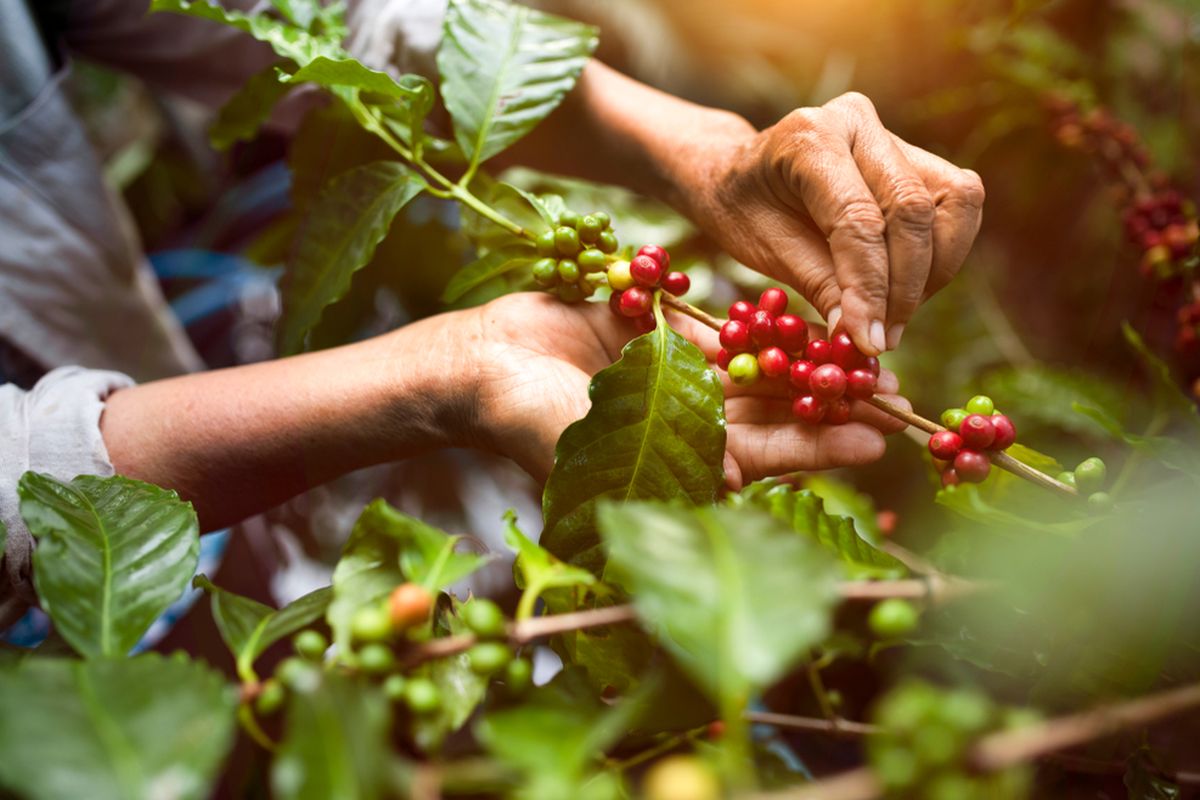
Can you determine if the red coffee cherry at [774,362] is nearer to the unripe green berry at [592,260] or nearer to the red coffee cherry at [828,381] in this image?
the red coffee cherry at [828,381]

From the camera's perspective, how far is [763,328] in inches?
28.6

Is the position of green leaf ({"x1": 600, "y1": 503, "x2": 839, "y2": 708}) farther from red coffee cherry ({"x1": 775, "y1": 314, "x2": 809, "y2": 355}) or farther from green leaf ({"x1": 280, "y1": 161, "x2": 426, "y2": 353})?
green leaf ({"x1": 280, "y1": 161, "x2": 426, "y2": 353})

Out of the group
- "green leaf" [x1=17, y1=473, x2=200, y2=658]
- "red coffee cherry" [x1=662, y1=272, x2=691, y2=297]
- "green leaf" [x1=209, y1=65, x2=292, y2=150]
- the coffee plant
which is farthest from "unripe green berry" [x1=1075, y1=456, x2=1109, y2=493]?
"green leaf" [x1=209, y1=65, x2=292, y2=150]

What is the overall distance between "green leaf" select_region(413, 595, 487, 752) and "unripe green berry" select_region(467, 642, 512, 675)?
2 centimetres

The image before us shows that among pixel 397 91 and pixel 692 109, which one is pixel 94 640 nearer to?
pixel 397 91

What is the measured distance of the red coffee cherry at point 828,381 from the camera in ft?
2.27

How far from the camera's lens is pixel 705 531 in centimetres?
42

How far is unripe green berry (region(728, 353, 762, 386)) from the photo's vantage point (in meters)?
0.71

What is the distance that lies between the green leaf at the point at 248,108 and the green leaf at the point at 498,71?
210 mm

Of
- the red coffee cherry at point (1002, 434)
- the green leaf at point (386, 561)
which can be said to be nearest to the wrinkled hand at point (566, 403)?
the red coffee cherry at point (1002, 434)

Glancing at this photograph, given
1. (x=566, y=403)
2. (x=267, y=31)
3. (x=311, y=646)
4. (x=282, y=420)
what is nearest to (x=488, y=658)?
(x=311, y=646)

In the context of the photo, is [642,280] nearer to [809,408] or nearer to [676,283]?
[676,283]

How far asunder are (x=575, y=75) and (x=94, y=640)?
29.2 inches

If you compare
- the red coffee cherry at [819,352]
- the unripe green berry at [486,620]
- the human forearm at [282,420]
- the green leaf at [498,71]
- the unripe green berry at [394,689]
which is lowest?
the human forearm at [282,420]
